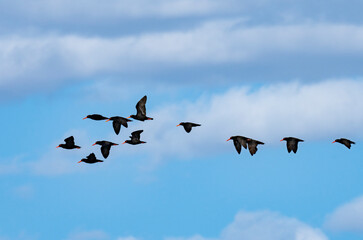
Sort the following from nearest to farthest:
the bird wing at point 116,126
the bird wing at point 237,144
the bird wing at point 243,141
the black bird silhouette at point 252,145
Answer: the black bird silhouette at point 252,145 → the bird wing at point 116,126 → the bird wing at point 243,141 → the bird wing at point 237,144

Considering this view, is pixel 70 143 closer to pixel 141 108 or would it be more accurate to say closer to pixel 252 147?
pixel 141 108

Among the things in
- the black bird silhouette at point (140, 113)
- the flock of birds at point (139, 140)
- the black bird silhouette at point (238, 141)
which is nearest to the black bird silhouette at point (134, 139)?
the flock of birds at point (139, 140)

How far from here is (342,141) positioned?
152125mm

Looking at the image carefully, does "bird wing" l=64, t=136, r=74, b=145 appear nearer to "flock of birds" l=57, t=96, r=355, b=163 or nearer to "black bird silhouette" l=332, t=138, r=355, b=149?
"flock of birds" l=57, t=96, r=355, b=163

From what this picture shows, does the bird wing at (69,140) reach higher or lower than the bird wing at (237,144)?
higher

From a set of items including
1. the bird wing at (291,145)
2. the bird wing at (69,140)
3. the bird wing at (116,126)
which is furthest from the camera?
the bird wing at (69,140)

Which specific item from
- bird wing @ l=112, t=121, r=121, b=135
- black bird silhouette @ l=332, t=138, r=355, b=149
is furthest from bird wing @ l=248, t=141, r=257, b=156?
bird wing @ l=112, t=121, r=121, b=135

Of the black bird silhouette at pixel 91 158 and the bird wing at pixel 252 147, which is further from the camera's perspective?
the black bird silhouette at pixel 91 158

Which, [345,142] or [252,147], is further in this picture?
[345,142]

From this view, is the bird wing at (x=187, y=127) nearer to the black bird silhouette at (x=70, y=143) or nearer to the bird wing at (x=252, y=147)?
the bird wing at (x=252, y=147)

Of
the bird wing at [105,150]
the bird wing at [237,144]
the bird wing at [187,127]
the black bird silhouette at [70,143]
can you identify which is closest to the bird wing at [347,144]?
the bird wing at [237,144]

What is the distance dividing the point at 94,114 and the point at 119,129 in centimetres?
852

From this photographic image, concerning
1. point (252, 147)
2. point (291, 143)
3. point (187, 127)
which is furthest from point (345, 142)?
point (187, 127)

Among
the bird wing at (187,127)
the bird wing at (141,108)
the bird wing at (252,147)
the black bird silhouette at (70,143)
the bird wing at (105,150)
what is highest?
the bird wing at (141,108)
